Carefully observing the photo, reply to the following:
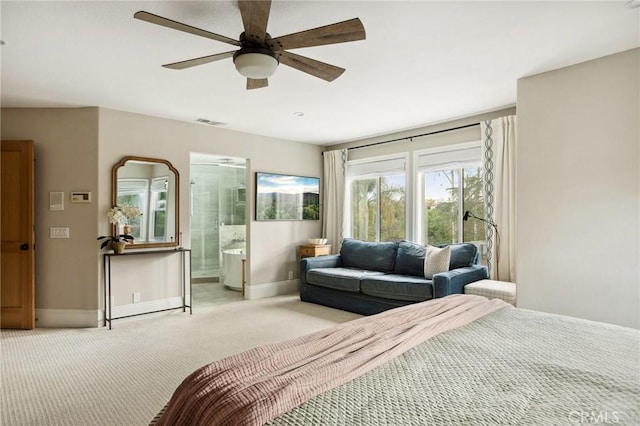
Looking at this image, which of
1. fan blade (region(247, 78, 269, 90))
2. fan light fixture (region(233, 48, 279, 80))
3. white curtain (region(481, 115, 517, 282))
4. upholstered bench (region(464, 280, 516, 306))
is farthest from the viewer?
white curtain (region(481, 115, 517, 282))

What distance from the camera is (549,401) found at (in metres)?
1.19

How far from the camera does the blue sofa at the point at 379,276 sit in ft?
13.5

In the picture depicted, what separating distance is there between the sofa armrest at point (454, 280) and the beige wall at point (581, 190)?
0.68 metres

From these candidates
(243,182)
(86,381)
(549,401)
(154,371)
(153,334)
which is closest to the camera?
(549,401)

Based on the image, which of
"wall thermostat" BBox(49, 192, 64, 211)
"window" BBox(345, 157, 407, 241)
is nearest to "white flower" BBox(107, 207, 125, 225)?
"wall thermostat" BBox(49, 192, 64, 211)

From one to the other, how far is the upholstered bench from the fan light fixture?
3059 millimetres

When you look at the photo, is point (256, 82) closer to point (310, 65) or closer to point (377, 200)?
point (310, 65)

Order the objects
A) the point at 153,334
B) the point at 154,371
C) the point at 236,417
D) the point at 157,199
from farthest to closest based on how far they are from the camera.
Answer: the point at 157,199 → the point at 153,334 → the point at 154,371 → the point at 236,417

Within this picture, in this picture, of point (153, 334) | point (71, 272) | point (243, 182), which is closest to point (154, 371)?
point (153, 334)

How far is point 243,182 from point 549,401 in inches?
277

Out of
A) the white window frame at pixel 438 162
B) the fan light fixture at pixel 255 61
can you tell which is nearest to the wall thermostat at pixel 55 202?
the fan light fixture at pixel 255 61

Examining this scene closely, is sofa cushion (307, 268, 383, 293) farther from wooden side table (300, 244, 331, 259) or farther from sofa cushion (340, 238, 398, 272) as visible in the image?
wooden side table (300, 244, 331, 259)

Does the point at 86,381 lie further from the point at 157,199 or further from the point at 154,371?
the point at 157,199

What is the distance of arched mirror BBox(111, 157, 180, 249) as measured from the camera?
4.62 meters
